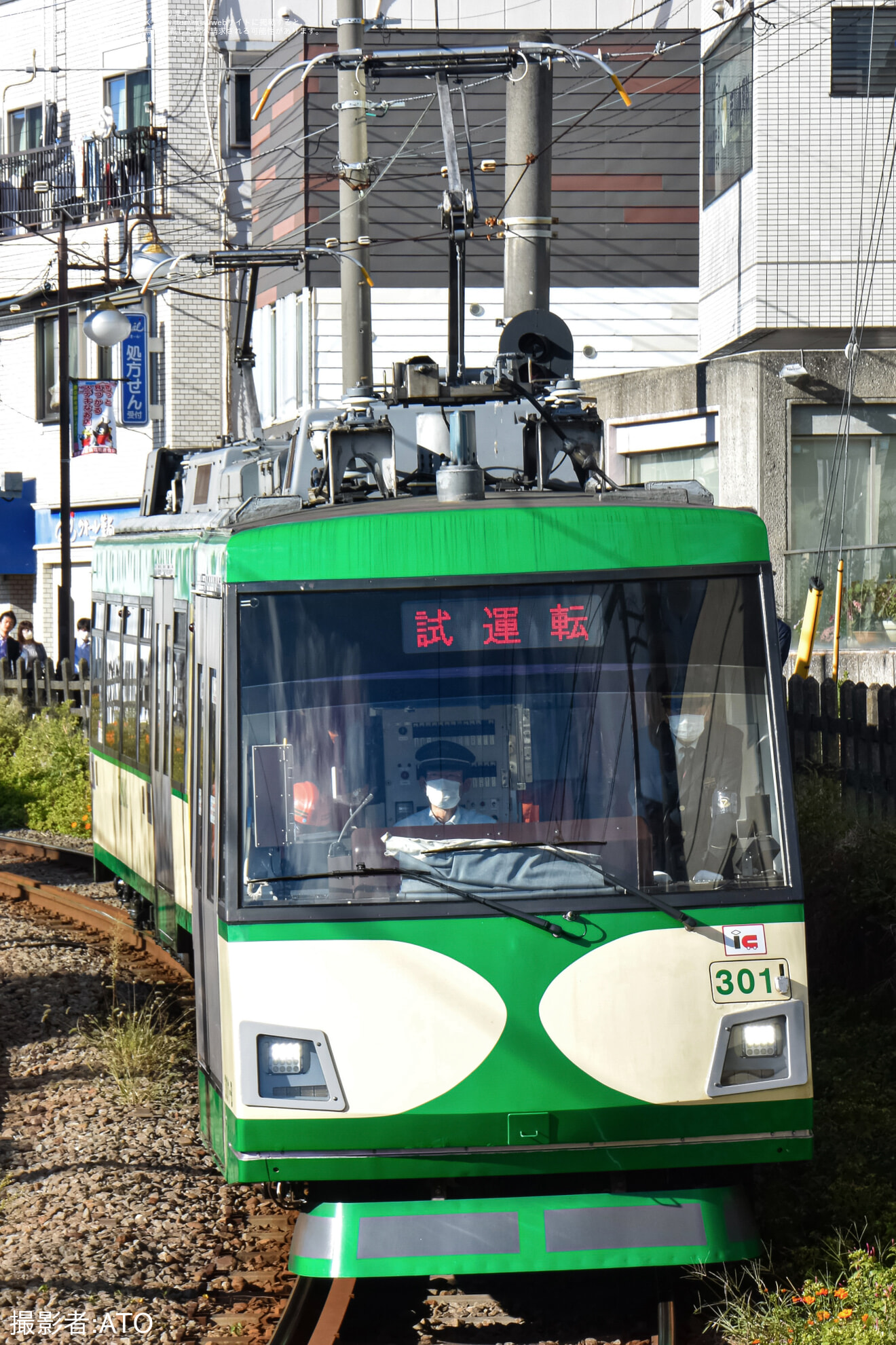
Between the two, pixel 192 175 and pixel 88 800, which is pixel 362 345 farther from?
pixel 192 175

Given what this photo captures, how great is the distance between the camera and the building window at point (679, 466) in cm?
1839

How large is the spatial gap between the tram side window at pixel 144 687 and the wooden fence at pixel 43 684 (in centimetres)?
1175

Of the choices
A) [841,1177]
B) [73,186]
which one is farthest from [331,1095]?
[73,186]

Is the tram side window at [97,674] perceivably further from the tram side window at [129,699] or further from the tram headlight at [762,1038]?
the tram headlight at [762,1038]

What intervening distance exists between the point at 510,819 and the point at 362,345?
940cm

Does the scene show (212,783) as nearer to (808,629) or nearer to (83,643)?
(808,629)

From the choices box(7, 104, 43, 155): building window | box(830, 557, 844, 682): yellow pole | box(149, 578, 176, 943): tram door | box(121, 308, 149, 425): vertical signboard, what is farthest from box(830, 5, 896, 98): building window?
box(7, 104, 43, 155): building window

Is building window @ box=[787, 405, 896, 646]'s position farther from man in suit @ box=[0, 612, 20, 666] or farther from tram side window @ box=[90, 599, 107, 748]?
man in suit @ box=[0, 612, 20, 666]

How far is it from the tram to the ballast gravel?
0.68m

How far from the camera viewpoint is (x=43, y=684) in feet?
77.6

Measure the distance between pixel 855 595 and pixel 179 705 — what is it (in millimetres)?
6782

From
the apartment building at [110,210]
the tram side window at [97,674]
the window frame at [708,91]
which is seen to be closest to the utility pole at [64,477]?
the apartment building at [110,210]

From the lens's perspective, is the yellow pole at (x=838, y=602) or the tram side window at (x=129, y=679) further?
the yellow pole at (x=838, y=602)

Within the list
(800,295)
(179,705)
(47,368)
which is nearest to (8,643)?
(800,295)
